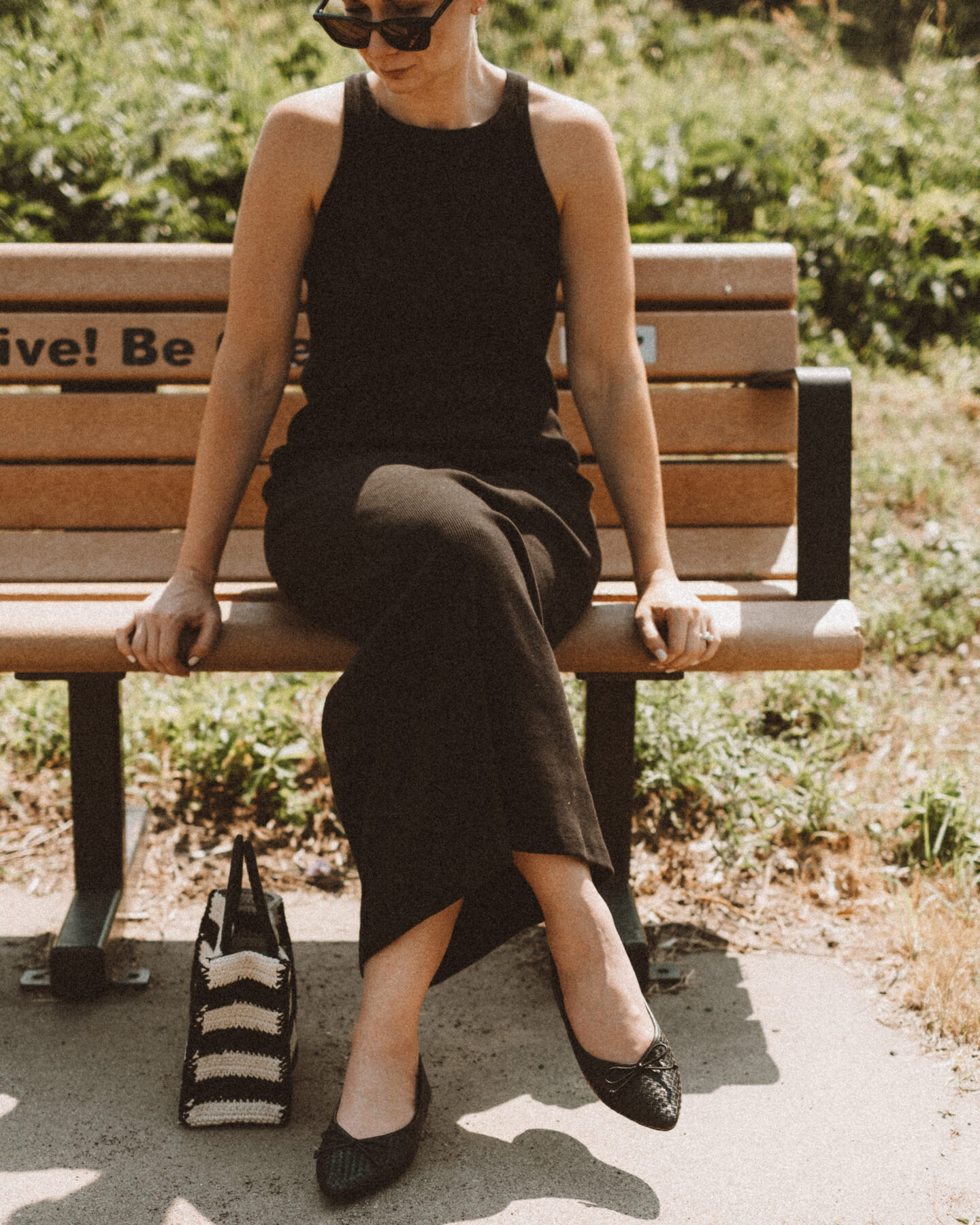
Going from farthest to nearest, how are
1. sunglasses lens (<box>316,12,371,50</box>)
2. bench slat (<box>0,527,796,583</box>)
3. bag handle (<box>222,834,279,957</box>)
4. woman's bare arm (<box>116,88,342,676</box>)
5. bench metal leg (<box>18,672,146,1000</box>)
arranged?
bench slat (<box>0,527,796,583</box>) → bench metal leg (<box>18,672,146,1000</box>) → woman's bare arm (<box>116,88,342,676</box>) → bag handle (<box>222,834,279,957</box>) → sunglasses lens (<box>316,12,371,50</box>)

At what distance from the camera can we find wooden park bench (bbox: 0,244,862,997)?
2420 millimetres

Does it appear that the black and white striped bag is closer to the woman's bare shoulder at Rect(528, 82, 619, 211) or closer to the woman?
the woman

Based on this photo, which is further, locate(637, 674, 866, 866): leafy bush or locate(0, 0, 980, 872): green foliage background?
locate(0, 0, 980, 872): green foliage background

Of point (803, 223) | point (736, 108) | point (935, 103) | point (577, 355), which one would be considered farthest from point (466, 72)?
point (935, 103)

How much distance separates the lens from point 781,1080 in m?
2.09

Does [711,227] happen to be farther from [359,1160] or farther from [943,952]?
[359,1160]

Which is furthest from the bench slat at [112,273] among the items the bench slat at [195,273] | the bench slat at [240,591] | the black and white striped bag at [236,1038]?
the black and white striped bag at [236,1038]

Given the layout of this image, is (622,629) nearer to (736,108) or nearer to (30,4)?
(736,108)

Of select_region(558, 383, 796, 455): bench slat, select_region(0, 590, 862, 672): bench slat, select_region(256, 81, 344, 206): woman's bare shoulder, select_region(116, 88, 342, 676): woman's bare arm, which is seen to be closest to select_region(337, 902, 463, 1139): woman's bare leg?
select_region(0, 590, 862, 672): bench slat

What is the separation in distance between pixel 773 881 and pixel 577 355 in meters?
1.22

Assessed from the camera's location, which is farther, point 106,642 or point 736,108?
point 736,108

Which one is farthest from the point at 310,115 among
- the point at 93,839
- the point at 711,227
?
the point at 711,227

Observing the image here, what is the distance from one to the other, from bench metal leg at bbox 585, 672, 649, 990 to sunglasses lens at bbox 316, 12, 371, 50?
115 centimetres

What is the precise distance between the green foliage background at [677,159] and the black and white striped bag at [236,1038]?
11.2ft
